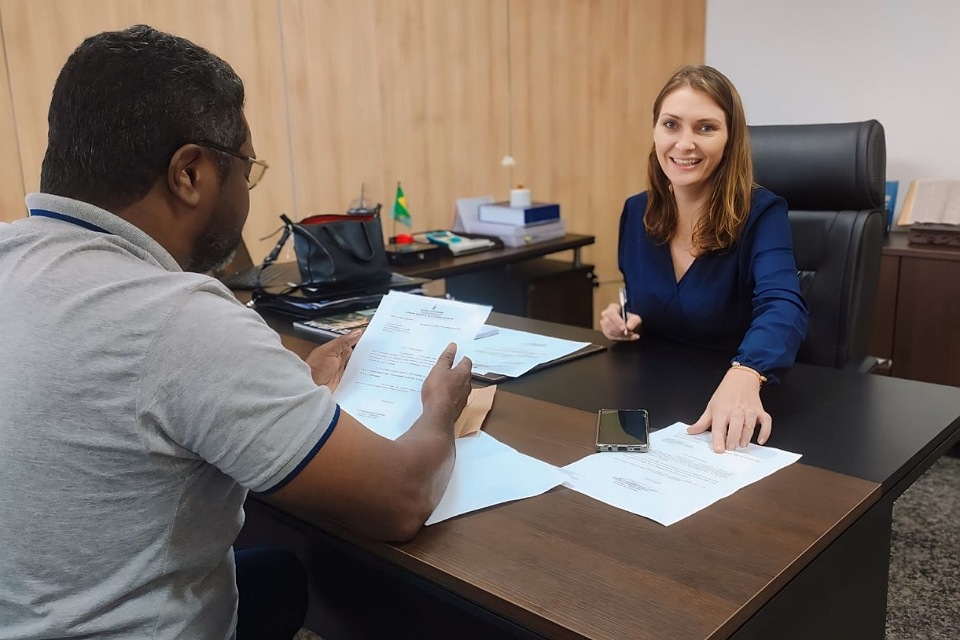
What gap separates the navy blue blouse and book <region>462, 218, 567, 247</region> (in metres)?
1.17

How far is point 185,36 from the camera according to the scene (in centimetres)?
252

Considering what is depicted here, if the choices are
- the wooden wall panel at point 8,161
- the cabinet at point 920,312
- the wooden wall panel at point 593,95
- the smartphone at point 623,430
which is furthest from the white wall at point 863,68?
the wooden wall panel at point 8,161

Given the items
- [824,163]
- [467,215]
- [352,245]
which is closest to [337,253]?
[352,245]

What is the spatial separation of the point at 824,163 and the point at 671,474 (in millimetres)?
1228

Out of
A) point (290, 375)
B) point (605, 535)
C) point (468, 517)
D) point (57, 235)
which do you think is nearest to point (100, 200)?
point (57, 235)

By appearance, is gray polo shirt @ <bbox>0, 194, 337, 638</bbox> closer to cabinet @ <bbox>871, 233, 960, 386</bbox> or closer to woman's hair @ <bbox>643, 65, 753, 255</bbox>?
woman's hair @ <bbox>643, 65, 753, 255</bbox>

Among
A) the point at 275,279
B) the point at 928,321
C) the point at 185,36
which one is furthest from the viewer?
the point at 928,321

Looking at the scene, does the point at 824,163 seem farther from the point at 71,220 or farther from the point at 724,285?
the point at 71,220

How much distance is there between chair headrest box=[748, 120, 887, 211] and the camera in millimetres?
1929

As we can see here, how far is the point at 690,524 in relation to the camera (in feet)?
3.10

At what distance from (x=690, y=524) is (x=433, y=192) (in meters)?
2.53

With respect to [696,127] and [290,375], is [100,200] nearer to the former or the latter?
[290,375]

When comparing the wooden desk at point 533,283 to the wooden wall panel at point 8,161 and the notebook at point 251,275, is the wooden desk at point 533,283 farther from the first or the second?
the wooden wall panel at point 8,161

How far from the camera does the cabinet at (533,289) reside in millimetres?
3170
